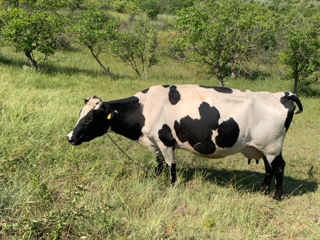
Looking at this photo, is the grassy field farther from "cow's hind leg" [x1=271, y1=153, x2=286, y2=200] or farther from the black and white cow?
the black and white cow

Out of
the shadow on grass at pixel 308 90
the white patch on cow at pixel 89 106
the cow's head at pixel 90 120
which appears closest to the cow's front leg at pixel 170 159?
the cow's head at pixel 90 120

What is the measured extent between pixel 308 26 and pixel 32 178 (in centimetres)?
1669

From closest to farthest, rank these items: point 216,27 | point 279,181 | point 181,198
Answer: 1. point 181,198
2. point 279,181
3. point 216,27

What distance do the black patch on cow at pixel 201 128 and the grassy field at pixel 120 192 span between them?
551 mm

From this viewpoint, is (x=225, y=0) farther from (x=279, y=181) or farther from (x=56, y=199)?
(x=56, y=199)

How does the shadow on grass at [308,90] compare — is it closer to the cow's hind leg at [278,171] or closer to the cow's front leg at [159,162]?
the cow's hind leg at [278,171]

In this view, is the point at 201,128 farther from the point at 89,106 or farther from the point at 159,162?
the point at 89,106

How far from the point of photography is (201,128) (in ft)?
17.3

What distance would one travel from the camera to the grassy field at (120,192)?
3.48m

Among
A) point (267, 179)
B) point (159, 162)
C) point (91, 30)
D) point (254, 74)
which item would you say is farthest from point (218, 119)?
point (254, 74)

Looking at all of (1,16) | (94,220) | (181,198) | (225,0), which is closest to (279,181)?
(181,198)

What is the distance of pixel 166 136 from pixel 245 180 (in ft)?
7.37

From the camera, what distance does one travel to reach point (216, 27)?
14531mm

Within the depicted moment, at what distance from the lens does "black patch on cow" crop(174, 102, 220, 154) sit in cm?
527
